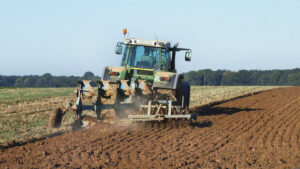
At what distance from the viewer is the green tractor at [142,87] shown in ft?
34.4

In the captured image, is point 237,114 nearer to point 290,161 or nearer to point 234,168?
point 290,161

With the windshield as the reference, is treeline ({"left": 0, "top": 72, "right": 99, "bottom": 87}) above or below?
below

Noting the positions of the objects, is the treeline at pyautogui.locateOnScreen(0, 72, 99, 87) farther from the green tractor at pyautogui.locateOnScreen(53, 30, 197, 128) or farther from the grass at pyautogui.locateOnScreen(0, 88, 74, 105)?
the green tractor at pyautogui.locateOnScreen(53, 30, 197, 128)

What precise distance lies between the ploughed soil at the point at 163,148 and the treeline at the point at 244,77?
79467mm

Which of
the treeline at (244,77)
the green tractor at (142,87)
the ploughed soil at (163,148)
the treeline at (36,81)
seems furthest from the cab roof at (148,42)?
the treeline at (244,77)

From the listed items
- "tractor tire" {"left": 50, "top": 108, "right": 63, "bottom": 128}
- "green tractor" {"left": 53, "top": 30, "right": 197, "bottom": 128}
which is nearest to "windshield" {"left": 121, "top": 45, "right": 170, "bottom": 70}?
"green tractor" {"left": 53, "top": 30, "right": 197, "bottom": 128}

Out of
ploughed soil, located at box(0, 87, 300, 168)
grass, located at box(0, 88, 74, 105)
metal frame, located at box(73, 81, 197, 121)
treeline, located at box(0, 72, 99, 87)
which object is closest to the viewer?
ploughed soil, located at box(0, 87, 300, 168)

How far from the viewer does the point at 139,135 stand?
371 inches

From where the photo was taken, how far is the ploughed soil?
6672 millimetres

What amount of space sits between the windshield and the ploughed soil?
194 cm

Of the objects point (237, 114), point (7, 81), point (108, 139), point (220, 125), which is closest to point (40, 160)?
point (108, 139)

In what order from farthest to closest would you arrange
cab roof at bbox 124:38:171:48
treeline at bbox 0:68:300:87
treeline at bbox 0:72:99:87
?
treeline at bbox 0:68:300:87, treeline at bbox 0:72:99:87, cab roof at bbox 124:38:171:48

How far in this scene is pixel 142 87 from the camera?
35.9 feet

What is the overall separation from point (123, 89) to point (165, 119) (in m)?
1.35
